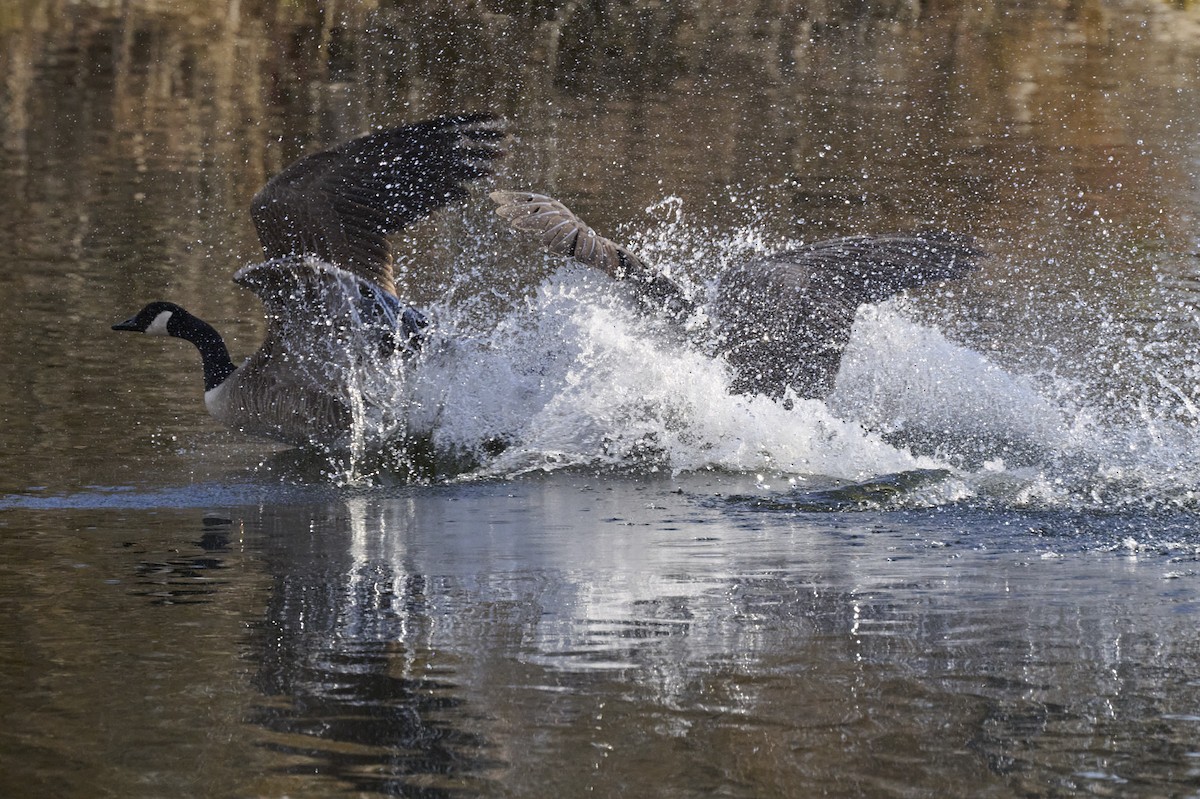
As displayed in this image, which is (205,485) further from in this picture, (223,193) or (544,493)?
(223,193)

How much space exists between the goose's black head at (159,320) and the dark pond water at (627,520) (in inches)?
13.4

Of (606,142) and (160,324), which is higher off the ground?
(606,142)

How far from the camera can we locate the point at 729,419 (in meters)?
7.53

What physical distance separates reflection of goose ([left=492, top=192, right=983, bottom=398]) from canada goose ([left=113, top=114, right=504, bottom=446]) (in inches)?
51.4

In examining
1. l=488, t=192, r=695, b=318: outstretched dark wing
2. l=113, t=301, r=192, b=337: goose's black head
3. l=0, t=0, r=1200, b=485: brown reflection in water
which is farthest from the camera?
l=0, t=0, r=1200, b=485: brown reflection in water

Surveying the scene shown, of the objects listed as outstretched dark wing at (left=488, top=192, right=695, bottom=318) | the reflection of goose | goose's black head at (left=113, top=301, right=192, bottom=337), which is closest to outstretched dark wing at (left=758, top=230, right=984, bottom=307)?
the reflection of goose

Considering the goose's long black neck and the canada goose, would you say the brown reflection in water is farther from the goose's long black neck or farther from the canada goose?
the canada goose

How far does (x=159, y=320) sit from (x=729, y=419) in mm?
2971

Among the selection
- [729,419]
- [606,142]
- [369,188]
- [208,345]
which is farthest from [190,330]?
[606,142]

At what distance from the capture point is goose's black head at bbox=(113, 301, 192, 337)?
343 inches

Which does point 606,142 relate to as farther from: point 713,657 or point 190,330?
→ point 713,657

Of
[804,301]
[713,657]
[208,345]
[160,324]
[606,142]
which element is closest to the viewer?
[713,657]

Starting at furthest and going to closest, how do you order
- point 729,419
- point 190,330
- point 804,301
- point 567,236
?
point 190,330 → point 804,301 → point 729,419 → point 567,236

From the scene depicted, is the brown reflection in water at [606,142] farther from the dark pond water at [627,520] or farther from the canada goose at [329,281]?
the canada goose at [329,281]
